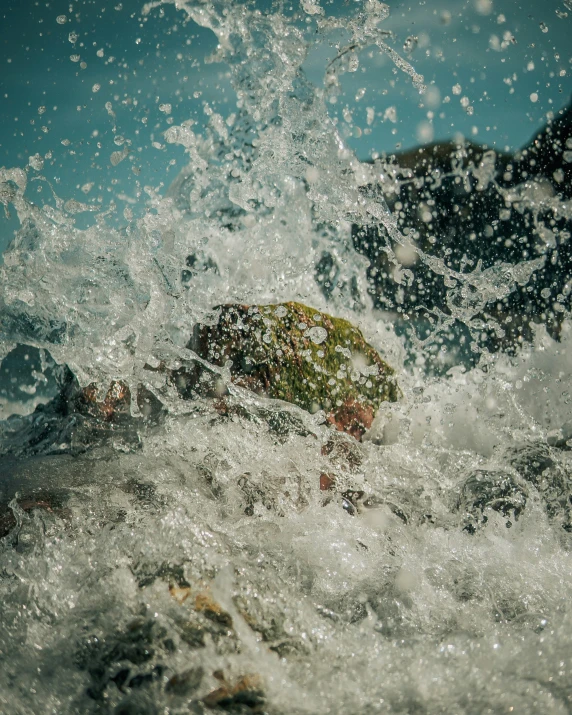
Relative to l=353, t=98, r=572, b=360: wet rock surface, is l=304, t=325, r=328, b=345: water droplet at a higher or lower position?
lower

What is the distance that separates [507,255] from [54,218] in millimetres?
5765

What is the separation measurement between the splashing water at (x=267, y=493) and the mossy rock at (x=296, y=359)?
0.13 meters

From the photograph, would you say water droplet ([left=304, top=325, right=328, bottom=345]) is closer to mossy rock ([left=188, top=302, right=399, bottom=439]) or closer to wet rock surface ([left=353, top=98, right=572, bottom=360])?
mossy rock ([left=188, top=302, right=399, bottom=439])

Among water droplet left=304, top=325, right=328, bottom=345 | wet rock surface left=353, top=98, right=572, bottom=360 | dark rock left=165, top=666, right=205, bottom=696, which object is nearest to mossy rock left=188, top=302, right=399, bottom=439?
water droplet left=304, top=325, right=328, bottom=345

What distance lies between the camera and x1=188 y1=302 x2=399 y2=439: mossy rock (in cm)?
344

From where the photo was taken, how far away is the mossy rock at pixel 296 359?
344cm

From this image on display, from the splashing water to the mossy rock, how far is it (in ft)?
0.42

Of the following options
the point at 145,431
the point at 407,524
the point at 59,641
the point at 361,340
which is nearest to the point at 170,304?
the point at 145,431

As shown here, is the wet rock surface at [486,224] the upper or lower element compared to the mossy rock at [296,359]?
upper

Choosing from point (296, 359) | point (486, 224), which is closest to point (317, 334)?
point (296, 359)

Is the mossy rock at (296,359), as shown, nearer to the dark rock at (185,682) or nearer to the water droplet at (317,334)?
the water droplet at (317,334)

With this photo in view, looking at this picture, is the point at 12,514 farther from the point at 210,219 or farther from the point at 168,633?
the point at 210,219

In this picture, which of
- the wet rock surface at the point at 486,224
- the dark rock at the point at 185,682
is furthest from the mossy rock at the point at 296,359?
the wet rock surface at the point at 486,224

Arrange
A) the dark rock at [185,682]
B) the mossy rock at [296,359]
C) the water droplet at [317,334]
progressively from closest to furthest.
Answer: the dark rock at [185,682] < the mossy rock at [296,359] < the water droplet at [317,334]
